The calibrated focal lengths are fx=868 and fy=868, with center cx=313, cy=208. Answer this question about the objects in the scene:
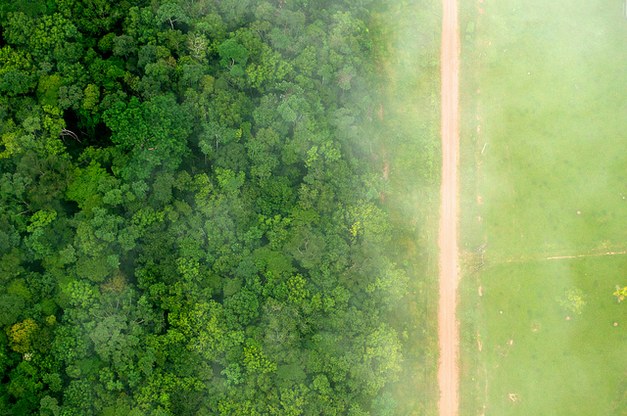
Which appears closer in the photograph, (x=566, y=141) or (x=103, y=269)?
(x=103, y=269)

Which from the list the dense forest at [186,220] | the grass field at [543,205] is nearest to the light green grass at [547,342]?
the grass field at [543,205]

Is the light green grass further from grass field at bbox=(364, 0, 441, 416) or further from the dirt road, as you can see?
grass field at bbox=(364, 0, 441, 416)

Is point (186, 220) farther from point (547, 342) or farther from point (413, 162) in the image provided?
point (547, 342)

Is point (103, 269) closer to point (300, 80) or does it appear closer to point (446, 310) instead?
point (300, 80)

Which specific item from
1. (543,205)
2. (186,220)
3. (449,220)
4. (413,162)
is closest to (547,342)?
(543,205)

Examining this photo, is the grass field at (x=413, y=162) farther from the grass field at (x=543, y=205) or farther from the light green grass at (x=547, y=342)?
the light green grass at (x=547, y=342)

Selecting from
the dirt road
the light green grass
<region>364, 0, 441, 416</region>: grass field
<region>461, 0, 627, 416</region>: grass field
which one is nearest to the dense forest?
<region>364, 0, 441, 416</region>: grass field

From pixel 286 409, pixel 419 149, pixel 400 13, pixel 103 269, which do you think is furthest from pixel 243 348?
pixel 400 13
